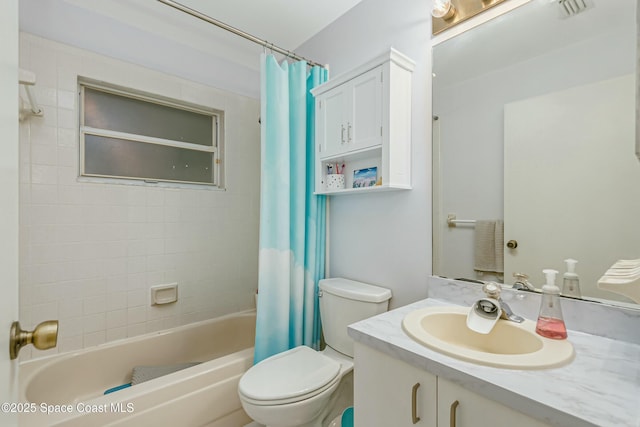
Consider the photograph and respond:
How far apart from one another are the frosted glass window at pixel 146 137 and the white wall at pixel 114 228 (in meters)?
0.10

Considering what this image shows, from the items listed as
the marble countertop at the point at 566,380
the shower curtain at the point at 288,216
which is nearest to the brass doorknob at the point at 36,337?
the marble countertop at the point at 566,380

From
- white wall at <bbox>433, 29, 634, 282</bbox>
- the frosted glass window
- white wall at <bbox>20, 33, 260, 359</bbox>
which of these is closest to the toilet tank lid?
white wall at <bbox>433, 29, 634, 282</bbox>

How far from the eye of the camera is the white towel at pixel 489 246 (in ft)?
3.72

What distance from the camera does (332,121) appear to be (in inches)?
63.4

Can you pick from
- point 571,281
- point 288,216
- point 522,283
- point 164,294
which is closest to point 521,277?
point 522,283

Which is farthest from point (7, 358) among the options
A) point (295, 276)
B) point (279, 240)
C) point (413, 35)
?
point (413, 35)

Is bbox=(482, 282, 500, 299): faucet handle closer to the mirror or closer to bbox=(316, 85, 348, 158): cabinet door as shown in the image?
the mirror

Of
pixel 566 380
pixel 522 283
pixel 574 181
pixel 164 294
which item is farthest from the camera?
pixel 164 294

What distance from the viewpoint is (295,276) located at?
1.70m

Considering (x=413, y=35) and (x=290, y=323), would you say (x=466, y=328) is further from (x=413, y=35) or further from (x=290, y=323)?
(x=413, y=35)

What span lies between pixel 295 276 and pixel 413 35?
1.45m

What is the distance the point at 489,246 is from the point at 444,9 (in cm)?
106

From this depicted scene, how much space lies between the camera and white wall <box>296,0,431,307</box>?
1.38 metres

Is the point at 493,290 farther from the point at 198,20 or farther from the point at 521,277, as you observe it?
the point at 198,20
